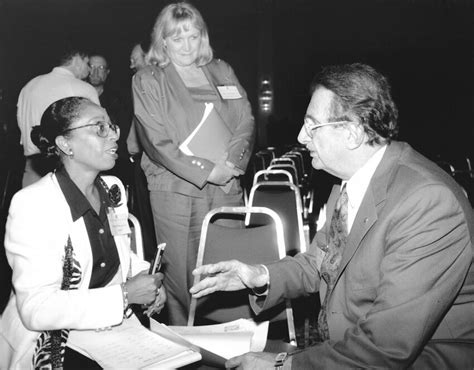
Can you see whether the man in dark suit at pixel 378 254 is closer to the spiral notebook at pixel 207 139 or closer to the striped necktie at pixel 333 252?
the striped necktie at pixel 333 252

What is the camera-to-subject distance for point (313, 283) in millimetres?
1808

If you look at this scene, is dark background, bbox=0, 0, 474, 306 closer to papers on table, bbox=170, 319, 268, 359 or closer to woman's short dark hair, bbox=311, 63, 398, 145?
papers on table, bbox=170, 319, 268, 359

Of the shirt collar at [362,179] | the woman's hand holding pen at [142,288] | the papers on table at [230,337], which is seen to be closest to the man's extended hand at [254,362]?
the papers on table at [230,337]

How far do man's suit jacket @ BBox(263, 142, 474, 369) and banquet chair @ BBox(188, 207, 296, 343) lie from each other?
2.00 ft

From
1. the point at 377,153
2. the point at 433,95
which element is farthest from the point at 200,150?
the point at 433,95

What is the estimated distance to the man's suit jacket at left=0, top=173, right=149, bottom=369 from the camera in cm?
153

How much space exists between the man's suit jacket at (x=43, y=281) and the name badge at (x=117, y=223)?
0.52ft

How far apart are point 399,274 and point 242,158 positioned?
5.07 ft

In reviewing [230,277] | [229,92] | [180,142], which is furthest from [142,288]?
[229,92]

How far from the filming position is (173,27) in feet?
8.51

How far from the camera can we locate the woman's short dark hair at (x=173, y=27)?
2592mm

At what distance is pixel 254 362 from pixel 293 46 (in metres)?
10.4

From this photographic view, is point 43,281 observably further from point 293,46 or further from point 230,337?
point 293,46

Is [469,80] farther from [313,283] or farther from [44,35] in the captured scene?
[313,283]
